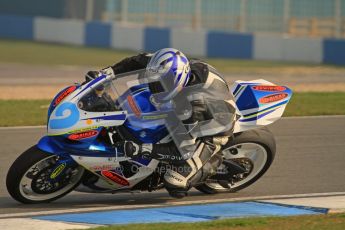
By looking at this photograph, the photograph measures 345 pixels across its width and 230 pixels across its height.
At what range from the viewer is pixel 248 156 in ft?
26.6

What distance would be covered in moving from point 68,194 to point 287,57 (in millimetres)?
19121

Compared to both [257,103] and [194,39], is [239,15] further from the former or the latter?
[257,103]

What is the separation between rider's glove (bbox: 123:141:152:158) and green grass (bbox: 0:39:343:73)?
15.9 metres

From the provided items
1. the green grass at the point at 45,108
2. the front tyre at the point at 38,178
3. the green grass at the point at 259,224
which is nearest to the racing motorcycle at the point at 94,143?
the front tyre at the point at 38,178

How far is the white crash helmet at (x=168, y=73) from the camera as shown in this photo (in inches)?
292

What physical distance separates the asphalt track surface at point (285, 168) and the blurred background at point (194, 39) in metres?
6.90

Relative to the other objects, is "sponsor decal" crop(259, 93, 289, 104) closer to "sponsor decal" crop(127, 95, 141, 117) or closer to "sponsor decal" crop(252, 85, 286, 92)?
"sponsor decal" crop(252, 85, 286, 92)

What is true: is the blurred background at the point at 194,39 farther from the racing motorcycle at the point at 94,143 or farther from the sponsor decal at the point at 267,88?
the racing motorcycle at the point at 94,143

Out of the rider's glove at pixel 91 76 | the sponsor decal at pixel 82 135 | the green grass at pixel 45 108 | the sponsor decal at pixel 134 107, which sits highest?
the rider's glove at pixel 91 76

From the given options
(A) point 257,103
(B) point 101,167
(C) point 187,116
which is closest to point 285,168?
(A) point 257,103

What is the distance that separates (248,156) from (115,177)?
1.30m

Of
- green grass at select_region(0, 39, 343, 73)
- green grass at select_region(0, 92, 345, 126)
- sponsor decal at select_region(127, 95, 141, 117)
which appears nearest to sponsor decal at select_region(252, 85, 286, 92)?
sponsor decal at select_region(127, 95, 141, 117)

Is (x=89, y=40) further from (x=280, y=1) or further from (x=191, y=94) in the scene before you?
(x=191, y=94)

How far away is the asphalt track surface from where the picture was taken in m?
7.82
